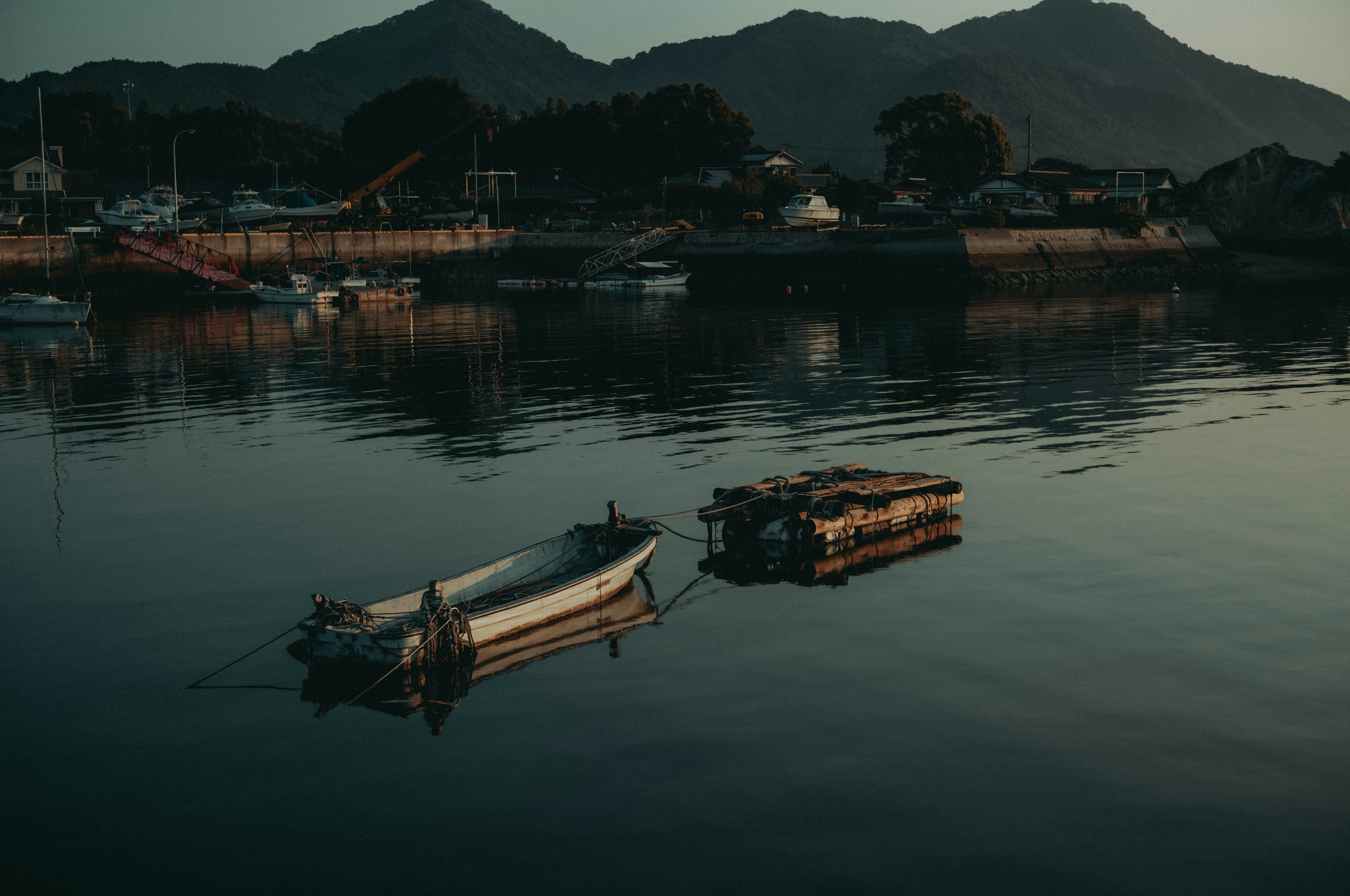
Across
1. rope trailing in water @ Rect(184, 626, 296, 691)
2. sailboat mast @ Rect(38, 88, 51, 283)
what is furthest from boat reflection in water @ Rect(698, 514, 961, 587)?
sailboat mast @ Rect(38, 88, 51, 283)

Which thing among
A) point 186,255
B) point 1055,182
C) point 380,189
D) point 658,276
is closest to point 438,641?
Answer: point 186,255

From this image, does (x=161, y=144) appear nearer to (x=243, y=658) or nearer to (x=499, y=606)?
(x=243, y=658)

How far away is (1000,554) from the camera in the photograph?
24.5 metres

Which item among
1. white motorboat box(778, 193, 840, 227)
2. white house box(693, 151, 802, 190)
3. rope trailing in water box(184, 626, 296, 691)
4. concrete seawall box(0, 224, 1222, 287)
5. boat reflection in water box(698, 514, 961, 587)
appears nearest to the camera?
rope trailing in water box(184, 626, 296, 691)

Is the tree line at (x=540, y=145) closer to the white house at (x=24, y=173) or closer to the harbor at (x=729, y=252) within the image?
the white house at (x=24, y=173)

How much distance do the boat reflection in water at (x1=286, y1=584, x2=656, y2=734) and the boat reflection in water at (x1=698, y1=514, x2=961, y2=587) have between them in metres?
3.61

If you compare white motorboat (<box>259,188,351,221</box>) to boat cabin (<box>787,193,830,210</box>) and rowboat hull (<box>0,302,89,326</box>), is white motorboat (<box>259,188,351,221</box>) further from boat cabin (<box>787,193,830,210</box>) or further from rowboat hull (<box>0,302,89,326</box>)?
boat cabin (<box>787,193,830,210</box>)

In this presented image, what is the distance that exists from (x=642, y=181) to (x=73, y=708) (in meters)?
160

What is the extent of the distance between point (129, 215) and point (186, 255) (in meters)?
28.1

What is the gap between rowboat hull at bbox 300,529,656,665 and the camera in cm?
1816

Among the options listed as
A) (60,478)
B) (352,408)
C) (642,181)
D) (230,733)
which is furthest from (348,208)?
(230,733)

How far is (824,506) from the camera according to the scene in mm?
25609

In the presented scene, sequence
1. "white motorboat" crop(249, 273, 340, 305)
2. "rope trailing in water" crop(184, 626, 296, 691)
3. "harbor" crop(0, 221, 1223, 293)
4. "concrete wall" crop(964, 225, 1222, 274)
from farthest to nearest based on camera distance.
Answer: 1. "concrete wall" crop(964, 225, 1222, 274)
2. "harbor" crop(0, 221, 1223, 293)
3. "white motorboat" crop(249, 273, 340, 305)
4. "rope trailing in water" crop(184, 626, 296, 691)

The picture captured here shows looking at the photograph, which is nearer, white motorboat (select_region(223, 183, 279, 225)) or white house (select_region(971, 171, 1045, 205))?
white motorboat (select_region(223, 183, 279, 225))
